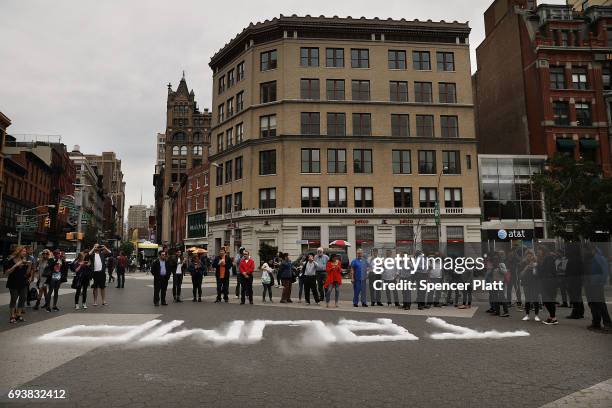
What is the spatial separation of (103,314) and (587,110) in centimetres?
5026

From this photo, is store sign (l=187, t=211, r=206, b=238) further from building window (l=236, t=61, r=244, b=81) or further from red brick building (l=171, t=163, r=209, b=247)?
building window (l=236, t=61, r=244, b=81)

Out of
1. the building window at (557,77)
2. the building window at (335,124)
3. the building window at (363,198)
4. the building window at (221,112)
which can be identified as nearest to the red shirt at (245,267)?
the building window at (363,198)

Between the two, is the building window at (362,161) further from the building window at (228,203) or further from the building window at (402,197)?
the building window at (228,203)

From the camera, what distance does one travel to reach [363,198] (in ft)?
151

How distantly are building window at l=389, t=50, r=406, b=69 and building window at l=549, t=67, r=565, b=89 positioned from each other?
50.2 feet

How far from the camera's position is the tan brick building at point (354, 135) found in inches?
1799

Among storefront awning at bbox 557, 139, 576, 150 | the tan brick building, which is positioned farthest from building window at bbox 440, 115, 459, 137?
storefront awning at bbox 557, 139, 576, 150

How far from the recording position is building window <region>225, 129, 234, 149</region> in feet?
171

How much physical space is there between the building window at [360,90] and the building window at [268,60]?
8.90 m

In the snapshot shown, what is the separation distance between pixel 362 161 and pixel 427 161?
22.9ft

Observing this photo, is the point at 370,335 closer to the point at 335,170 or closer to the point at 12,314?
the point at 12,314

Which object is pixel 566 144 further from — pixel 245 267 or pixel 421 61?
pixel 245 267

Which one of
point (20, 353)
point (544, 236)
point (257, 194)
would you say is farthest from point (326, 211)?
point (20, 353)

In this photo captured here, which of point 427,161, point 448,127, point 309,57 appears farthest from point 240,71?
point 448,127
